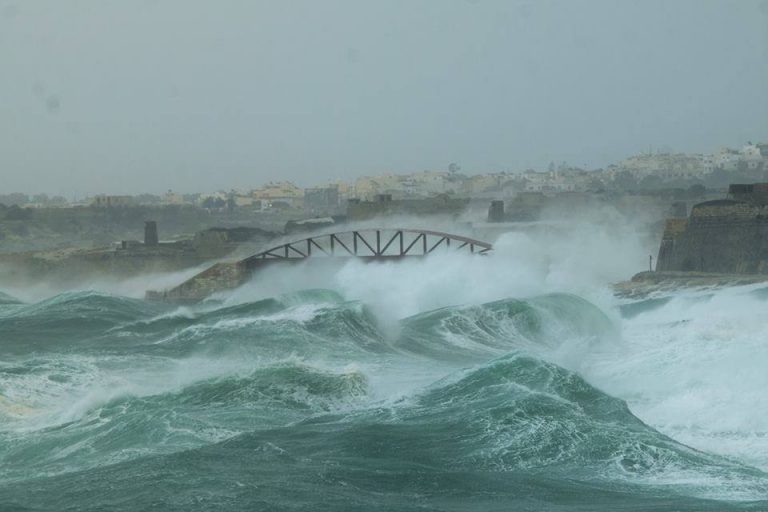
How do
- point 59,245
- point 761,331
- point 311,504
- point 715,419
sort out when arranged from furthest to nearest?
point 59,245, point 761,331, point 715,419, point 311,504

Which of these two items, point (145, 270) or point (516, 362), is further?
point (145, 270)

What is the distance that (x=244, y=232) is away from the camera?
48625 millimetres

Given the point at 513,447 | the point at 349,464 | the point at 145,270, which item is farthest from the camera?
the point at 145,270

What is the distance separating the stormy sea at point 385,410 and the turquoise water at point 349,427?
37 millimetres

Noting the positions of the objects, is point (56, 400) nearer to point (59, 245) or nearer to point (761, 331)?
point (761, 331)

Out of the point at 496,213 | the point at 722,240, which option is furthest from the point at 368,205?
the point at 722,240

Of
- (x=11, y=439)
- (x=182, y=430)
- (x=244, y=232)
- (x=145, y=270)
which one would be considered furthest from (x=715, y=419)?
Result: (x=244, y=232)

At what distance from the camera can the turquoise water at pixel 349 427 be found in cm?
1028

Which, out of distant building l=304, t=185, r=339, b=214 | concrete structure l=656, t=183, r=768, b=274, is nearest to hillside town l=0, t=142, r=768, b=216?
distant building l=304, t=185, r=339, b=214

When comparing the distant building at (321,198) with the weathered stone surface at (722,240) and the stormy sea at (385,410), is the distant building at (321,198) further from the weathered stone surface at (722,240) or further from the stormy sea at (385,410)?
the stormy sea at (385,410)

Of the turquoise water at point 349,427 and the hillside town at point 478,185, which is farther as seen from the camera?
the hillside town at point 478,185

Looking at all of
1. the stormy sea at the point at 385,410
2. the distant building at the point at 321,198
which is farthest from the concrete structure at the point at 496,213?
the distant building at the point at 321,198

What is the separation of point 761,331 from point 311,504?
12.4 meters

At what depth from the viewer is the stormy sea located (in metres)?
10.4
